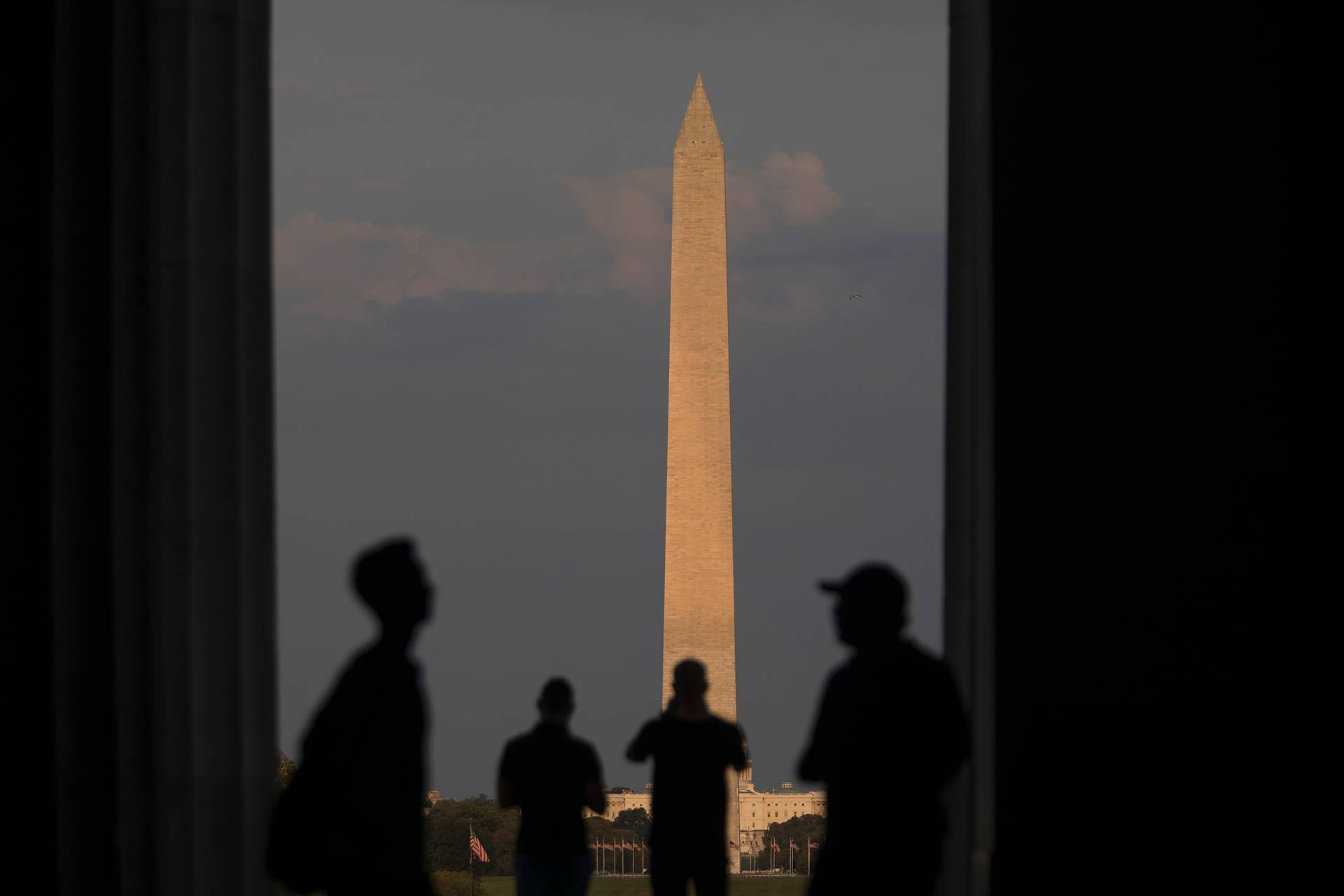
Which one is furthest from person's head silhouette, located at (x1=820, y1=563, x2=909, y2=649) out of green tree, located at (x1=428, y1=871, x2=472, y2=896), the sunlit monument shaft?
green tree, located at (x1=428, y1=871, x2=472, y2=896)

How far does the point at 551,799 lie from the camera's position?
5.66 metres

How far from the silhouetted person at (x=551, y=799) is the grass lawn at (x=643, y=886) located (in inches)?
1020

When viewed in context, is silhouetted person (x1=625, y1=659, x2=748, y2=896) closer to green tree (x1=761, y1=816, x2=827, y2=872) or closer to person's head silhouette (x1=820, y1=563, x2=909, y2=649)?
person's head silhouette (x1=820, y1=563, x2=909, y2=649)

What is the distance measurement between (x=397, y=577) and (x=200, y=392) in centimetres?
262

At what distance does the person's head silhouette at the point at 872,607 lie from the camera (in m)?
4.05

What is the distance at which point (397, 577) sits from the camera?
11.5 feet

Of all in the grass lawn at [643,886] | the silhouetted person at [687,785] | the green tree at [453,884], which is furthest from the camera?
the grass lawn at [643,886]

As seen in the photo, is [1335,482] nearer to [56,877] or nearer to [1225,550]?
[1225,550]

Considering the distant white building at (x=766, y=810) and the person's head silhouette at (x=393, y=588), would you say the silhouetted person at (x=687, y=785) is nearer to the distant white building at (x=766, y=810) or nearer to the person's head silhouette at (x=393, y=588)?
the person's head silhouette at (x=393, y=588)

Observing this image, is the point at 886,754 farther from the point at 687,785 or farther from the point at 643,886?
the point at 643,886

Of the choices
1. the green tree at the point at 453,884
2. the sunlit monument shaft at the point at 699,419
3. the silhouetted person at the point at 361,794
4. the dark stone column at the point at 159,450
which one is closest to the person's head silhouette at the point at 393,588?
the silhouetted person at the point at 361,794

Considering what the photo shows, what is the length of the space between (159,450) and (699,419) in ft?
57.3

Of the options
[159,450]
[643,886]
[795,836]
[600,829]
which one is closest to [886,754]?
[159,450]

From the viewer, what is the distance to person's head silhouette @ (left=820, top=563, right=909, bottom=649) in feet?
13.3
